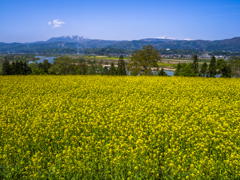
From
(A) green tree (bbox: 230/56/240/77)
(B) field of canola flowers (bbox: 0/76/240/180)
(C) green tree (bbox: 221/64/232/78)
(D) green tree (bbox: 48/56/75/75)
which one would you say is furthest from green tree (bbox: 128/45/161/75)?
(A) green tree (bbox: 230/56/240/77)

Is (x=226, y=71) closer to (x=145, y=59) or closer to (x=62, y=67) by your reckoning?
(x=145, y=59)

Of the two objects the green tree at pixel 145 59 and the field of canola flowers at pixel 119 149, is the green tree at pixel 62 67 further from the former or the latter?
the field of canola flowers at pixel 119 149

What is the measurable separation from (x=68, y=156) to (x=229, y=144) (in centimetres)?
595

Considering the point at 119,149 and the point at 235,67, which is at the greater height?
the point at 119,149

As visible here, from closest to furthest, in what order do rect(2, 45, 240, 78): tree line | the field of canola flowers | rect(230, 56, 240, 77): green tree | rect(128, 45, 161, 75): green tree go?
the field of canola flowers → rect(128, 45, 161, 75): green tree → rect(2, 45, 240, 78): tree line → rect(230, 56, 240, 77): green tree

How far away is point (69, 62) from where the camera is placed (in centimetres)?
7244

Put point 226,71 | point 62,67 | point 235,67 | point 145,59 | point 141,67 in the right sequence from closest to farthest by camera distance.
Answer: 1. point 145,59
2. point 141,67
3. point 226,71
4. point 62,67
5. point 235,67

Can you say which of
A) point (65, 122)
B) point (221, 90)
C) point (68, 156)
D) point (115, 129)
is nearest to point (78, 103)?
point (65, 122)

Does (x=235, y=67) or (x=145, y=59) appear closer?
(x=145, y=59)

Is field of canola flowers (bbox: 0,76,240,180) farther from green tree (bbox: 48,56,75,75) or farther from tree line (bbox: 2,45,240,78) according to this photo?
green tree (bbox: 48,56,75,75)

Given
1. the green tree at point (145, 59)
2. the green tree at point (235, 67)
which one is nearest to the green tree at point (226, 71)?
the green tree at point (235, 67)

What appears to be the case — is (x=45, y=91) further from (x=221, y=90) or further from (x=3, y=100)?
(x=221, y=90)

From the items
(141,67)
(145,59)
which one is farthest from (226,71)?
(141,67)

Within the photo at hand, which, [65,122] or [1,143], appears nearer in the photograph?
[1,143]
